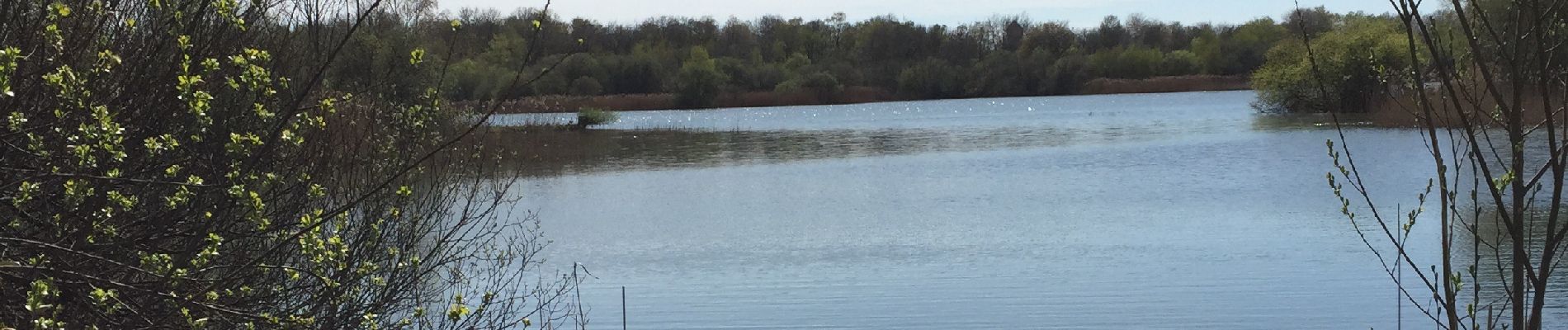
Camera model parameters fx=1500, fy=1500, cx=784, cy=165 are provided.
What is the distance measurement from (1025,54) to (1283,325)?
6851 centimetres

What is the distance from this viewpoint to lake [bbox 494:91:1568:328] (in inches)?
385

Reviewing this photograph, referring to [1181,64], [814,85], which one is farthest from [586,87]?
[1181,64]

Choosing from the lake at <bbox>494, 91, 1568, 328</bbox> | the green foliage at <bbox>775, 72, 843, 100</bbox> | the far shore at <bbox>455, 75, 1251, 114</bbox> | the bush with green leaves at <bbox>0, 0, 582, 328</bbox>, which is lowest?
the far shore at <bbox>455, 75, 1251, 114</bbox>

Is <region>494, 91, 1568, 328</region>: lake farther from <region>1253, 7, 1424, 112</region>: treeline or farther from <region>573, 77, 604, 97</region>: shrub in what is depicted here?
<region>573, 77, 604, 97</region>: shrub

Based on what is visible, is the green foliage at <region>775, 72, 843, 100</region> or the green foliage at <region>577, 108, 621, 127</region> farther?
the green foliage at <region>775, 72, 843, 100</region>

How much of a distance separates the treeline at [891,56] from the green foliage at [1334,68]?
74.7 ft

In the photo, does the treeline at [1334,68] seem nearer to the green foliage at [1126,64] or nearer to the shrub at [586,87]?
the shrub at [586,87]

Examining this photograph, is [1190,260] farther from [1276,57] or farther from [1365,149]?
[1276,57]

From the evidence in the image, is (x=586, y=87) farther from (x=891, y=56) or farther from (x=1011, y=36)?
A: (x=1011, y=36)

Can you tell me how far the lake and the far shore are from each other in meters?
31.0

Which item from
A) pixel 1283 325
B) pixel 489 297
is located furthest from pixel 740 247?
pixel 489 297

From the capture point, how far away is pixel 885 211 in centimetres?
1648

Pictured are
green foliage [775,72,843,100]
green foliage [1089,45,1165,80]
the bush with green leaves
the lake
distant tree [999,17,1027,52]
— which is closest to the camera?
the bush with green leaves

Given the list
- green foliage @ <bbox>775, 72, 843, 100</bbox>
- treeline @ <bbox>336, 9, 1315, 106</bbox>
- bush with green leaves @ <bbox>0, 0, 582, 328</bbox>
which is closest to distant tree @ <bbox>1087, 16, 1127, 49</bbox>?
treeline @ <bbox>336, 9, 1315, 106</bbox>
